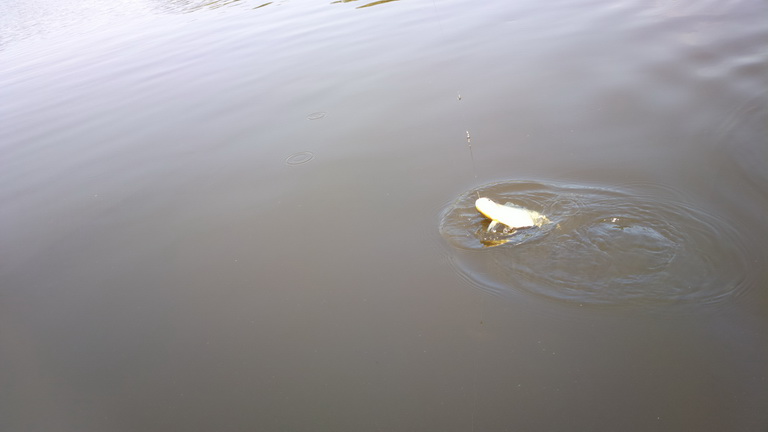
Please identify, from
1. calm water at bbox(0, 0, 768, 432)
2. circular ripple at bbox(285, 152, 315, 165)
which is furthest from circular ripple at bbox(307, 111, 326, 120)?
circular ripple at bbox(285, 152, 315, 165)

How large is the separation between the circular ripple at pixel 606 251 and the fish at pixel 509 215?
6 cm

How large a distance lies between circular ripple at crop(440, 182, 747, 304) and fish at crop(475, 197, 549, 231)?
0.06 meters

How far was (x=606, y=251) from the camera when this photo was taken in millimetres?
3424

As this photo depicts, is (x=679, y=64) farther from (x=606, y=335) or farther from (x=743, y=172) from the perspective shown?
(x=606, y=335)

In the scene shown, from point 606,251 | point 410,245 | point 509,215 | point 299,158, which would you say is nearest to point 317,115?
point 299,158

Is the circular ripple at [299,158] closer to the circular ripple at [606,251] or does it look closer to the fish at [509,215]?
the circular ripple at [606,251]

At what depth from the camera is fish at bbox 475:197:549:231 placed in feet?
12.0

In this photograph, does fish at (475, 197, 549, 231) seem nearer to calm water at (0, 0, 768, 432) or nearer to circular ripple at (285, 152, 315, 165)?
calm water at (0, 0, 768, 432)

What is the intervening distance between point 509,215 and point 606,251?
658 millimetres

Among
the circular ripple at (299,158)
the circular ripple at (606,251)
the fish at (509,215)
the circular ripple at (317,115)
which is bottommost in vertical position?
the circular ripple at (606,251)

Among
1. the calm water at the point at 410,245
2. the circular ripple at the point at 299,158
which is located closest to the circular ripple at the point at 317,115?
the calm water at the point at 410,245

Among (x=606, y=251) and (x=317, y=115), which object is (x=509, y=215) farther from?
(x=317, y=115)

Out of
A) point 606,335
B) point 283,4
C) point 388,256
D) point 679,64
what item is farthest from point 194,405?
point 283,4

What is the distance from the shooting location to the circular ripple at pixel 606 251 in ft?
10.3
